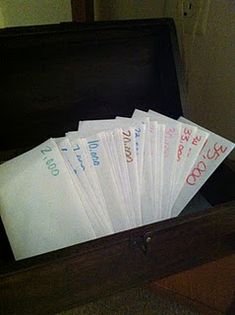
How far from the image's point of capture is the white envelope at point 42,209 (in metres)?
0.49

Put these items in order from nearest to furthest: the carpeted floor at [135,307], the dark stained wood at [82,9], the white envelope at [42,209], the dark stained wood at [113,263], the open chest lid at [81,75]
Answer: the dark stained wood at [113,263], the white envelope at [42,209], the open chest lid at [81,75], the carpeted floor at [135,307], the dark stained wood at [82,9]

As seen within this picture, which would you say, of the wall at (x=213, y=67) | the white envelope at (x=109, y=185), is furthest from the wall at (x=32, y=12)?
the white envelope at (x=109, y=185)

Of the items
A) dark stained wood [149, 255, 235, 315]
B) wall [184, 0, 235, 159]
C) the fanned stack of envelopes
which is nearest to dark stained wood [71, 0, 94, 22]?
wall [184, 0, 235, 159]

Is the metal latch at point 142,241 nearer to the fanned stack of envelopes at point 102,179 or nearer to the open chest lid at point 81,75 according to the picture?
the fanned stack of envelopes at point 102,179

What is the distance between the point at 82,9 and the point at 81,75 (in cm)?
47

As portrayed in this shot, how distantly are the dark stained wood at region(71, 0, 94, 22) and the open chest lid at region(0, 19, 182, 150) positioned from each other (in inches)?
17.3

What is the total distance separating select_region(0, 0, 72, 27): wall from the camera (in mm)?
886

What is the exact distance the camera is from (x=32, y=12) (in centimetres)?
94

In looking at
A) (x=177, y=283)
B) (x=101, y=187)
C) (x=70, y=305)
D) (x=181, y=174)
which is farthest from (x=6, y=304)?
(x=177, y=283)

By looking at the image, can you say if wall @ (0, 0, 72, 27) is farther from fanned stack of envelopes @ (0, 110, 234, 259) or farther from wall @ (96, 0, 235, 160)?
fanned stack of envelopes @ (0, 110, 234, 259)

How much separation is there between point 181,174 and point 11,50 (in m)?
0.38

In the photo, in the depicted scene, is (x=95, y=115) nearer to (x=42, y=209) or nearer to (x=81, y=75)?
(x=81, y=75)

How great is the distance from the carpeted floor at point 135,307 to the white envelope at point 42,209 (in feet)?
1.47

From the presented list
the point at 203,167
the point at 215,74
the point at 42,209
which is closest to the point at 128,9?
the point at 215,74
